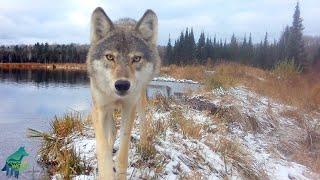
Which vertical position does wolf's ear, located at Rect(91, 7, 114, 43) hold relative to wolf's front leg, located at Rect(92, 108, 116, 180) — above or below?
above

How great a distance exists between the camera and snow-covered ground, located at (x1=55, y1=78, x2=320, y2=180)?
6.64 meters

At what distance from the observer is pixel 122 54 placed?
527 cm

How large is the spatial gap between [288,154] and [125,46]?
20.6 ft

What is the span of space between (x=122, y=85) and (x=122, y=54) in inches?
22.1

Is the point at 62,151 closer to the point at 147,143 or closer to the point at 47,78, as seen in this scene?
the point at 147,143

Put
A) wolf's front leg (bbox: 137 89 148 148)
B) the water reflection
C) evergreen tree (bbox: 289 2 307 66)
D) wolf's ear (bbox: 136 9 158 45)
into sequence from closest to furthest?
wolf's ear (bbox: 136 9 158 45) → wolf's front leg (bbox: 137 89 148 148) → the water reflection → evergreen tree (bbox: 289 2 307 66)

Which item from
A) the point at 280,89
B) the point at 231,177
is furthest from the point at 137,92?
the point at 280,89

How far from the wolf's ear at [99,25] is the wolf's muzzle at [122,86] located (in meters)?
1.15

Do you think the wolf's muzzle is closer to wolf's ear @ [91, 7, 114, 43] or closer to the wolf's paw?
wolf's ear @ [91, 7, 114, 43]

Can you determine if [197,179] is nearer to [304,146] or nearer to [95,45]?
[95,45]

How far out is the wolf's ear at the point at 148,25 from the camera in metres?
5.99

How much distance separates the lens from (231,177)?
7203 millimetres

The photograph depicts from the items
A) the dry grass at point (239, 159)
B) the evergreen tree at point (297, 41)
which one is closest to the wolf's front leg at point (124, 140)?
the dry grass at point (239, 159)

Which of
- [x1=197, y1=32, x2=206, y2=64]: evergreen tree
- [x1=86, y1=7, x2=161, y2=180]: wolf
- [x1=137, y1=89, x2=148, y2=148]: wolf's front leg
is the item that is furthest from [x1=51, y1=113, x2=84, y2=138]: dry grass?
[x1=197, y1=32, x2=206, y2=64]: evergreen tree
